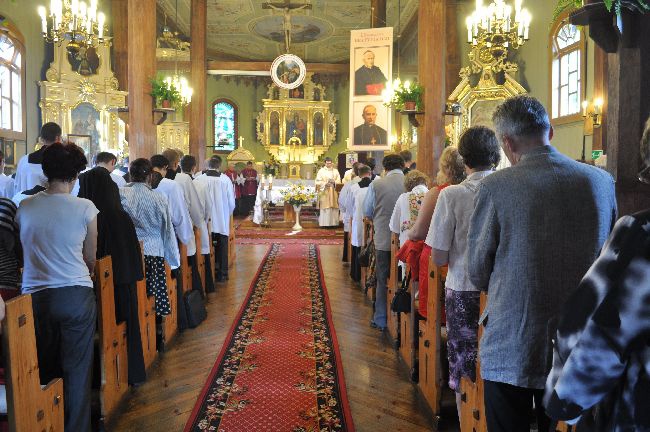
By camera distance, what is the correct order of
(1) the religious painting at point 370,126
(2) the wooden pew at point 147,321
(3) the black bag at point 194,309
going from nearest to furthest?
(2) the wooden pew at point 147,321
(3) the black bag at point 194,309
(1) the religious painting at point 370,126

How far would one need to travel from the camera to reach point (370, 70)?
32.3 ft

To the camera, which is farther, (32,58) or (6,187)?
(32,58)

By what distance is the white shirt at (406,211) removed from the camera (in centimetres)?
423

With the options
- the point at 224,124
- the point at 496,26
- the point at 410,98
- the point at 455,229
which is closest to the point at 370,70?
the point at 410,98

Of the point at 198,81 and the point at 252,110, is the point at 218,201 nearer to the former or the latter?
the point at 198,81

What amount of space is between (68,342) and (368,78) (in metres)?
7.94

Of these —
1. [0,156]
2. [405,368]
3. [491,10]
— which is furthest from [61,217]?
[491,10]

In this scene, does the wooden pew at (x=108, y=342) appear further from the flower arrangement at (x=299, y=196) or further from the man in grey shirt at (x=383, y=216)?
the flower arrangement at (x=299, y=196)

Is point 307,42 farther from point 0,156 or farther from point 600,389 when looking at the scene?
point 600,389

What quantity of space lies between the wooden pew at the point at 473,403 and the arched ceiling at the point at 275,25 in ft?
41.6

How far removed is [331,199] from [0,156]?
30.2 feet

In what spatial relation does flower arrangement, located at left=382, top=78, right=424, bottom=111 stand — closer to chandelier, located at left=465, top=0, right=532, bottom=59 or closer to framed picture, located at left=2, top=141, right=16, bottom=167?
chandelier, located at left=465, top=0, right=532, bottom=59

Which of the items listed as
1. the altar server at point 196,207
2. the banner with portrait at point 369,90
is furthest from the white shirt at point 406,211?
the banner with portrait at point 369,90

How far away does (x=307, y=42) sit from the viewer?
20250 millimetres
